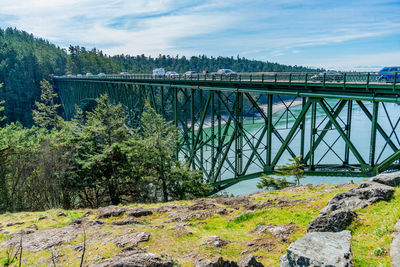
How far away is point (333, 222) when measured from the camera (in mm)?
7988

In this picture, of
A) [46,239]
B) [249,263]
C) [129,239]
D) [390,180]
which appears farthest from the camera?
[390,180]

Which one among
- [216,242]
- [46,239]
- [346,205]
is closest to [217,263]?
[216,242]

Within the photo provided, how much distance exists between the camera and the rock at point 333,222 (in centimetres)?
793

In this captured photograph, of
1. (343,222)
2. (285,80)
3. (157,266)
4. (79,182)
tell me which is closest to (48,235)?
(157,266)

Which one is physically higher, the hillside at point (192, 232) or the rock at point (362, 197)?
the rock at point (362, 197)

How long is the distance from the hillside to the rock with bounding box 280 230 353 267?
44cm

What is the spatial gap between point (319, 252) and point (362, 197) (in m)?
5.03

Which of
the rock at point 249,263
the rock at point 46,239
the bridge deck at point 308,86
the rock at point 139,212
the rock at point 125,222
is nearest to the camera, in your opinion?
the rock at point 249,263

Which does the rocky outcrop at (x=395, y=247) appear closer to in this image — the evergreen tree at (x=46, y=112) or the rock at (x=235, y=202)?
the rock at (x=235, y=202)

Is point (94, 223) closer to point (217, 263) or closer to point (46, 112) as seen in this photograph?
point (217, 263)

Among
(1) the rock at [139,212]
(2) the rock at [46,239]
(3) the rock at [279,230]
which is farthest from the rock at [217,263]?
(1) the rock at [139,212]

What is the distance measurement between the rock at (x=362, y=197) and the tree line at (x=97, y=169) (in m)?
13.5

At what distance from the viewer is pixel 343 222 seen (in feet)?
26.3

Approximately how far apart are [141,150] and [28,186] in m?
12.0
